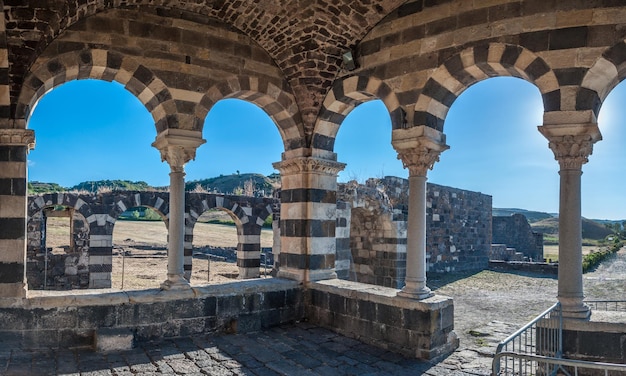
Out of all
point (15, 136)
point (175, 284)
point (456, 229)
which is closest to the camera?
point (15, 136)

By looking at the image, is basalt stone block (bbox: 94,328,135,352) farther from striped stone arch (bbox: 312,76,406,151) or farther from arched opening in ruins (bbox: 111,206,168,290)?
striped stone arch (bbox: 312,76,406,151)

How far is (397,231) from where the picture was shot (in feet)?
41.1

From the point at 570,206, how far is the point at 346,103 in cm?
328

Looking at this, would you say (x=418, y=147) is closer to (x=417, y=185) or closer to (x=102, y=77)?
(x=417, y=185)

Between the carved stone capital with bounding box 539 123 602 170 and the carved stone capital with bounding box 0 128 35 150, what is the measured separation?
17.8 feet

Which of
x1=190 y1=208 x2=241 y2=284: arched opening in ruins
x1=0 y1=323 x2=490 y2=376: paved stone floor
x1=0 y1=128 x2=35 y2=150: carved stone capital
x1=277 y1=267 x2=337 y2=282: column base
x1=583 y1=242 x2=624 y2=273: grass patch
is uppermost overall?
x1=0 y1=128 x2=35 y2=150: carved stone capital

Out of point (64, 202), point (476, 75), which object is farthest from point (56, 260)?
point (476, 75)

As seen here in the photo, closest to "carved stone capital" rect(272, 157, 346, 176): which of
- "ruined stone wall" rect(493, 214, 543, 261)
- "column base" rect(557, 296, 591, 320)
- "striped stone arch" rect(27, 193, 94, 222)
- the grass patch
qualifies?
"column base" rect(557, 296, 591, 320)

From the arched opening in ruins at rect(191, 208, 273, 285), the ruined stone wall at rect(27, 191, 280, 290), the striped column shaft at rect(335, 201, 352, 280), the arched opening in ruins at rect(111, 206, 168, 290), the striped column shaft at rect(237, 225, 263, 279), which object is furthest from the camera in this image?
the arched opening in ruins at rect(191, 208, 273, 285)

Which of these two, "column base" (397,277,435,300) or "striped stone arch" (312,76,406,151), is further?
"striped stone arch" (312,76,406,151)

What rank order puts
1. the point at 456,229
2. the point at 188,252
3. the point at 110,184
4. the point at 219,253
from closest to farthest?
the point at 188,252 < the point at 456,229 < the point at 219,253 < the point at 110,184

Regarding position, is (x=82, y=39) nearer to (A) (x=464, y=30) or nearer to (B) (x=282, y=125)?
(B) (x=282, y=125)

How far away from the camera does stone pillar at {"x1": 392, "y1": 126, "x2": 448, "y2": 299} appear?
5625 millimetres

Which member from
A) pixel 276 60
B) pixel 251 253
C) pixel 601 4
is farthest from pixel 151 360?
pixel 251 253
